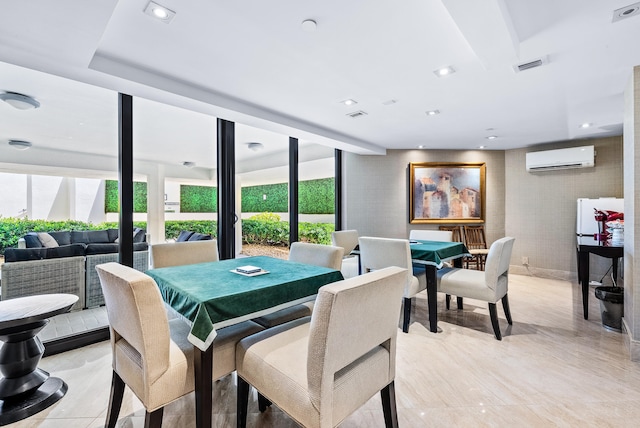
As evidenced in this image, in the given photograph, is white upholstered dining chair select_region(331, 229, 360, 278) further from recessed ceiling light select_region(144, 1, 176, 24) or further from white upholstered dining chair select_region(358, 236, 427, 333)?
recessed ceiling light select_region(144, 1, 176, 24)

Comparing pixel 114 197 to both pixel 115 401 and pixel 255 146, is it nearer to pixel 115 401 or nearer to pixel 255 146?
pixel 255 146

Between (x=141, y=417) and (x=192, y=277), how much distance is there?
0.83m

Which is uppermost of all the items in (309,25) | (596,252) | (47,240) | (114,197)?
(309,25)

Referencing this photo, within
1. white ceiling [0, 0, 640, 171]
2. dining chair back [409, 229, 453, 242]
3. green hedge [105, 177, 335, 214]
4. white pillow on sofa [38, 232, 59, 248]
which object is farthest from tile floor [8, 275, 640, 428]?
white ceiling [0, 0, 640, 171]

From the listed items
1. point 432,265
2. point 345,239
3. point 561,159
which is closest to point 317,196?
point 345,239

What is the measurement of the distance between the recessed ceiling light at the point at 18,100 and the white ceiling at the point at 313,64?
0.08 metres

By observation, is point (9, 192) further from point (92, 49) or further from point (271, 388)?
point (271, 388)

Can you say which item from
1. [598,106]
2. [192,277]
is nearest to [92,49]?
[192,277]

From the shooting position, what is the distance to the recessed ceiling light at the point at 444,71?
94.2 inches

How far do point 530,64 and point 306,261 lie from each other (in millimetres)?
2397

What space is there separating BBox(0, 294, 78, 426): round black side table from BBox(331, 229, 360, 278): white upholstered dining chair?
2922 mm

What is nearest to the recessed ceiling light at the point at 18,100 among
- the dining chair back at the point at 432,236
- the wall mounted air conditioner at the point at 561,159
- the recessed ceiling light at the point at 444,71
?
the recessed ceiling light at the point at 444,71

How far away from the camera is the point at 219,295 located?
144 centimetres

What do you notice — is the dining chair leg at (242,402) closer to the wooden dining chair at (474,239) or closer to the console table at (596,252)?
the console table at (596,252)
